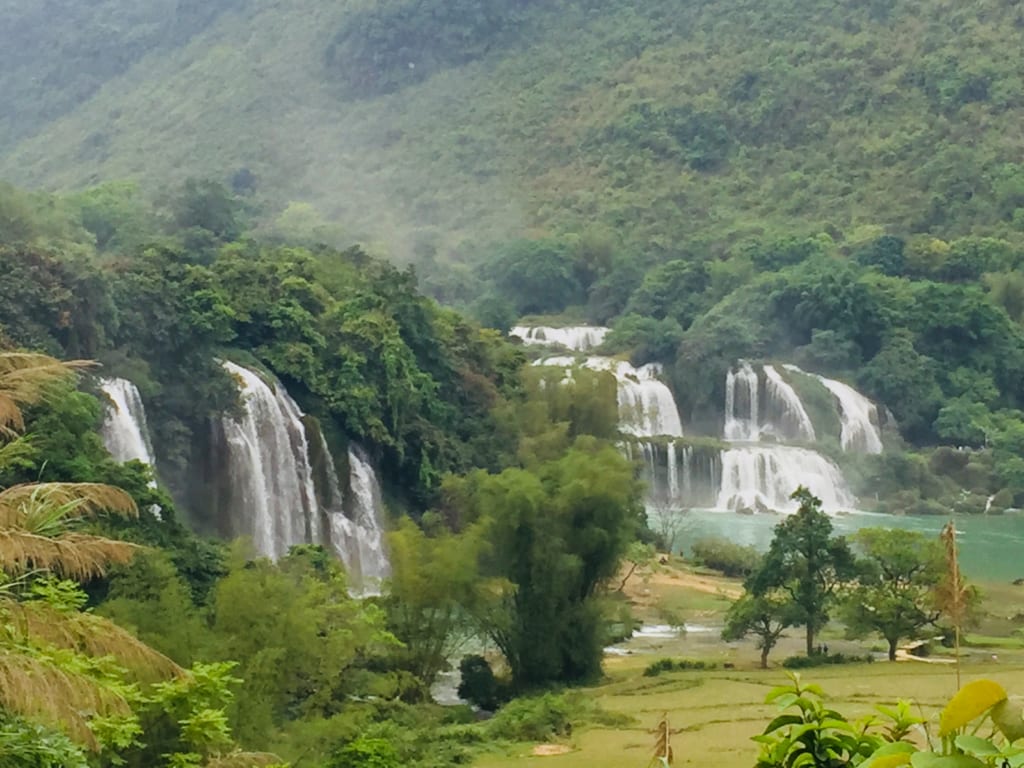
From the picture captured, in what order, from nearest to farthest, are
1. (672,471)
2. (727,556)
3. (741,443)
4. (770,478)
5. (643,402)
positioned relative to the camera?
1. (727,556)
2. (672,471)
3. (770,478)
4. (741,443)
5. (643,402)

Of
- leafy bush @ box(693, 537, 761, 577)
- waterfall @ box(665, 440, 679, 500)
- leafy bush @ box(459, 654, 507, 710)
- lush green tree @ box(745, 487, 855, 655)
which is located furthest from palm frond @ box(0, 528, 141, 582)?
waterfall @ box(665, 440, 679, 500)

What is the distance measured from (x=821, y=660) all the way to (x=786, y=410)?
22691mm

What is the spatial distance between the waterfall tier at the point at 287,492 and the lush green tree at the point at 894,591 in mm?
7594

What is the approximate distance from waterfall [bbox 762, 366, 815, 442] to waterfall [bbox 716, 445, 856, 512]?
319 centimetres

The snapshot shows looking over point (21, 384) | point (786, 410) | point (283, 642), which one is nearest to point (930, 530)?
point (786, 410)

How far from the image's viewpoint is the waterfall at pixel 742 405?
1639 inches

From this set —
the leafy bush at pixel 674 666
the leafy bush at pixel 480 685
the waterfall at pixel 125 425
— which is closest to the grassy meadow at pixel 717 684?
the leafy bush at pixel 674 666

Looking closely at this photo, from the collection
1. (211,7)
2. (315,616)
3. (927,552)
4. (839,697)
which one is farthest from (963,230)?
(211,7)

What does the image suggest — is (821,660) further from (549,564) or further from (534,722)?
(534,722)

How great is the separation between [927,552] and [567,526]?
211 inches

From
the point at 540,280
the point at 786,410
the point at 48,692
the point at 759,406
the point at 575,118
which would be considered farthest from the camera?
the point at 575,118

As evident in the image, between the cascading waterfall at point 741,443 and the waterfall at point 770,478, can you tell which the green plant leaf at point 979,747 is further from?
the waterfall at point 770,478

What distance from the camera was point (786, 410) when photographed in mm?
41094

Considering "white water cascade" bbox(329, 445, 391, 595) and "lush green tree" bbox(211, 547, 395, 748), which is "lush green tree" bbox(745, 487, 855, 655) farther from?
"white water cascade" bbox(329, 445, 391, 595)
